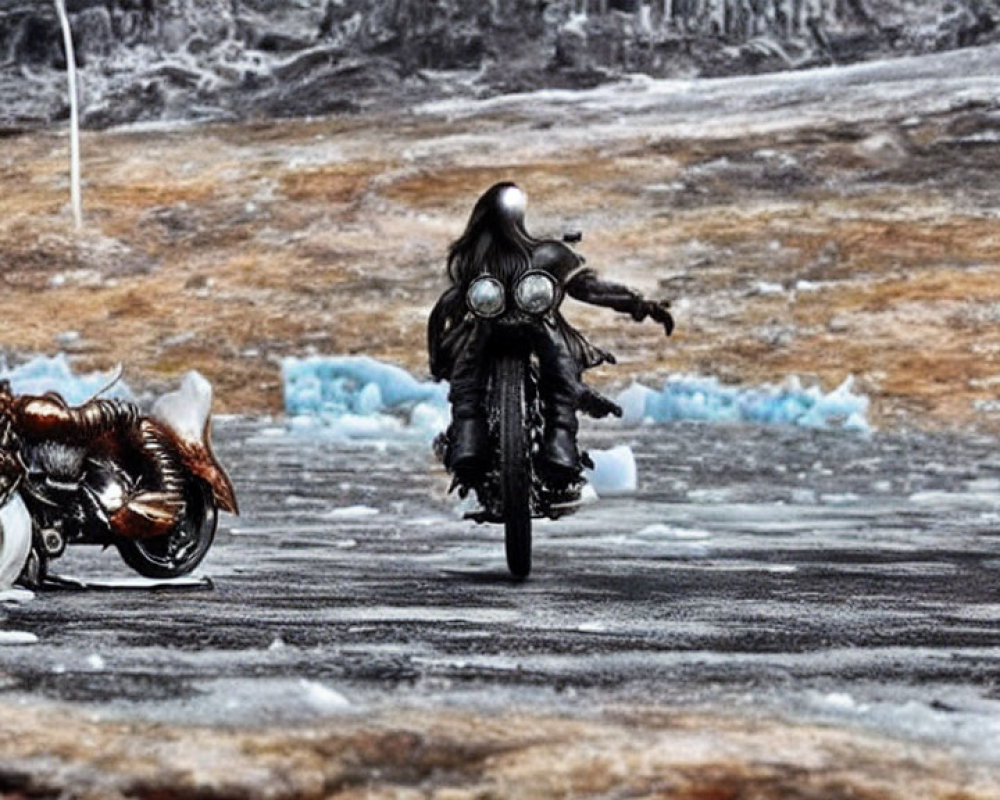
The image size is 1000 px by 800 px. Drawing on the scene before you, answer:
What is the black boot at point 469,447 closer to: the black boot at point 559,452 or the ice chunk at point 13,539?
the black boot at point 559,452

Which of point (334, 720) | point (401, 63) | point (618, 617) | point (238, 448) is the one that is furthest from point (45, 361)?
point (401, 63)

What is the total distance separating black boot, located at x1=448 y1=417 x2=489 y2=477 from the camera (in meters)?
7.30

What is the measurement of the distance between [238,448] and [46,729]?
46.7 feet

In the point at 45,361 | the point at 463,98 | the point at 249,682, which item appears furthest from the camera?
the point at 463,98

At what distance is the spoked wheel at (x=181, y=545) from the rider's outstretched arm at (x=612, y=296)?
67.2 inches

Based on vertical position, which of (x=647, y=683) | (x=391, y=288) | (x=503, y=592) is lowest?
(x=391, y=288)

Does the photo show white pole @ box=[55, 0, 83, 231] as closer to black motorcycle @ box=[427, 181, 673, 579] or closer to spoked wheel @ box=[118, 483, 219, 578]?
black motorcycle @ box=[427, 181, 673, 579]

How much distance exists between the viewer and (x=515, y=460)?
6992mm

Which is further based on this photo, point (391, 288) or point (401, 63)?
point (401, 63)

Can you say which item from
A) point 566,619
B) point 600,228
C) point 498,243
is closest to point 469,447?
point 498,243

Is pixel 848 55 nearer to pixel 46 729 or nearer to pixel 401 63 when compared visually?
pixel 401 63

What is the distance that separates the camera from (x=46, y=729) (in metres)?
3.70

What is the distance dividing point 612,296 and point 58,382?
14.6m

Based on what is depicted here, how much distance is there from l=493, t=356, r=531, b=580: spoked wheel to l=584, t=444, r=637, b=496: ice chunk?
5420 millimetres
